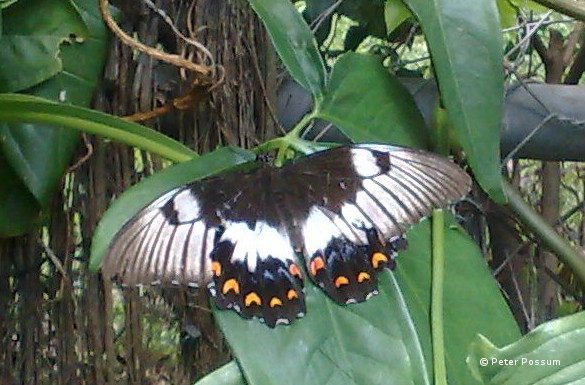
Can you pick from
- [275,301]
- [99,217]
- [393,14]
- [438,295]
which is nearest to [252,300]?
[275,301]

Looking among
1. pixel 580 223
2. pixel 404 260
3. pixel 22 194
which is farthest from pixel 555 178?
pixel 22 194

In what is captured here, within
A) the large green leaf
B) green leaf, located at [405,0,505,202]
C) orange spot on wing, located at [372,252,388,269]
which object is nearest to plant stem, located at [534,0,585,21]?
green leaf, located at [405,0,505,202]

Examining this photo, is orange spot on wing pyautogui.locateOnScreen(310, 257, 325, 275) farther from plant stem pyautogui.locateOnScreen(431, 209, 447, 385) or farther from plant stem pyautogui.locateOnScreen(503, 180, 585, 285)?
plant stem pyautogui.locateOnScreen(503, 180, 585, 285)

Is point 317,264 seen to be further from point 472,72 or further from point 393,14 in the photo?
point 393,14

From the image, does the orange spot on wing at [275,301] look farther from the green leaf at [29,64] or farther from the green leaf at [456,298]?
the green leaf at [29,64]

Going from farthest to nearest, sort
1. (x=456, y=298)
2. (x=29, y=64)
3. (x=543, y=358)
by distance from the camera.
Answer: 1. (x=29, y=64)
2. (x=456, y=298)
3. (x=543, y=358)

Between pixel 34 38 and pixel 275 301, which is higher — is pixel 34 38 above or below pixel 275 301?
above

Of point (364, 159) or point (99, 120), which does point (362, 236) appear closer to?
point (364, 159)
